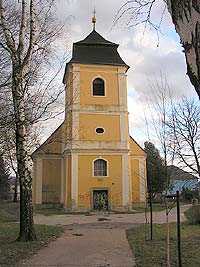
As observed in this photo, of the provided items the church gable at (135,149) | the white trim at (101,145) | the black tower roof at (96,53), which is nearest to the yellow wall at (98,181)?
the white trim at (101,145)

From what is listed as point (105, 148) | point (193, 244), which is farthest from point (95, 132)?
point (193, 244)

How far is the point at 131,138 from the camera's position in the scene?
39844mm

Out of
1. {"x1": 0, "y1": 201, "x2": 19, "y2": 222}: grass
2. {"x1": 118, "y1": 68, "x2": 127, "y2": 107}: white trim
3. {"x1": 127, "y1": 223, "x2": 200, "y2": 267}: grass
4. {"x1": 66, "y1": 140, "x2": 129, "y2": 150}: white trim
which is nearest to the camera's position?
{"x1": 127, "y1": 223, "x2": 200, "y2": 267}: grass

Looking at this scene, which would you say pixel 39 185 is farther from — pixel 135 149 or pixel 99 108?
pixel 135 149

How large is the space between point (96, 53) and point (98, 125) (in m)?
7.70

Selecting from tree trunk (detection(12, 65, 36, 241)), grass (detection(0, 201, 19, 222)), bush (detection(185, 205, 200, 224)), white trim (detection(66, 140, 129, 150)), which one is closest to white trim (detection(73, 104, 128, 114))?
white trim (detection(66, 140, 129, 150))

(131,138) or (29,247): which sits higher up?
(131,138)

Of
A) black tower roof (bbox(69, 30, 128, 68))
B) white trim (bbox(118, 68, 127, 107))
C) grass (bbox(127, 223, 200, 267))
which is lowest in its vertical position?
grass (bbox(127, 223, 200, 267))

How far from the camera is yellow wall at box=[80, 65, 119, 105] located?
115 ft

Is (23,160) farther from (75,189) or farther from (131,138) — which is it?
(131,138)

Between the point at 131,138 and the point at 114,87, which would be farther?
the point at 131,138

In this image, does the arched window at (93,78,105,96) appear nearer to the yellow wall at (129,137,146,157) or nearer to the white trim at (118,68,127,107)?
the white trim at (118,68,127,107)

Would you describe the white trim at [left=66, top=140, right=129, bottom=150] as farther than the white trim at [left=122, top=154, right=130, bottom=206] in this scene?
Yes

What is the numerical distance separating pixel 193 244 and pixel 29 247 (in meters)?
5.17
